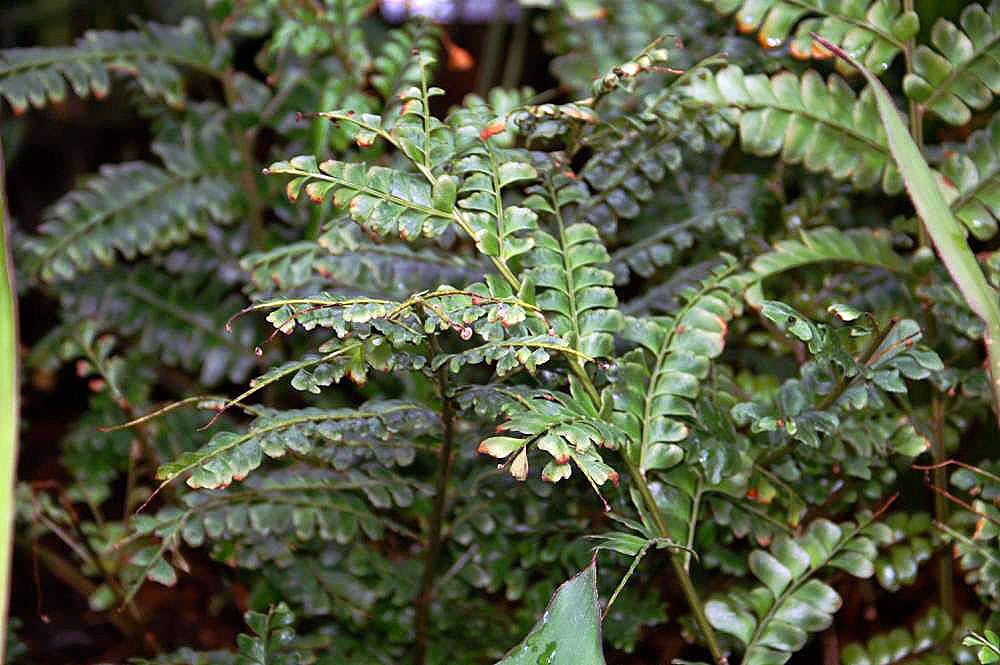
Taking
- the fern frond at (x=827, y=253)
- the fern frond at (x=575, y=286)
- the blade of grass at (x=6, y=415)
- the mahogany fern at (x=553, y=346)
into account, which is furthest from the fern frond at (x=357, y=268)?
Result: the blade of grass at (x=6, y=415)

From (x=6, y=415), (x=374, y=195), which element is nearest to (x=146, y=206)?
(x=374, y=195)

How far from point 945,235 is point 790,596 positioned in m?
0.34

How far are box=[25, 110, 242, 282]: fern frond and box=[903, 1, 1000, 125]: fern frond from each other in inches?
35.8

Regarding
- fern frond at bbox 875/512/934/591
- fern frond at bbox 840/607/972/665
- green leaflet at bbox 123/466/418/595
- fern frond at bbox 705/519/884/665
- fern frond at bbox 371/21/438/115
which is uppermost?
fern frond at bbox 371/21/438/115

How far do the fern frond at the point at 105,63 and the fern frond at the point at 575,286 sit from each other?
0.70 m

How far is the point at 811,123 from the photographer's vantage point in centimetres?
108

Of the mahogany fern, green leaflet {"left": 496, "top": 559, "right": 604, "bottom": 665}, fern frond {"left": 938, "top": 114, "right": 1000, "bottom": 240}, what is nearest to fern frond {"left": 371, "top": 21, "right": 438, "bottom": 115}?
the mahogany fern

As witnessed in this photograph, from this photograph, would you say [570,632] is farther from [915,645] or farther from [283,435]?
[915,645]

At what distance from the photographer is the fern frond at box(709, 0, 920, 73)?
3.46ft

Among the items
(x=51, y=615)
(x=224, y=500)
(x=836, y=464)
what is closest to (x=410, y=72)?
(x=224, y=500)

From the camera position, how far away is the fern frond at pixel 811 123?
1065 millimetres

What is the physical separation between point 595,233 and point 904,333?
283 mm

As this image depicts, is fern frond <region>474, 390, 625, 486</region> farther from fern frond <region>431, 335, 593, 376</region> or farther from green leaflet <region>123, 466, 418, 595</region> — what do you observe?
green leaflet <region>123, 466, 418, 595</region>

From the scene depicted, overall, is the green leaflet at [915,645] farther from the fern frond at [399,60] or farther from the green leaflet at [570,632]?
the fern frond at [399,60]
